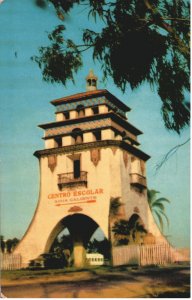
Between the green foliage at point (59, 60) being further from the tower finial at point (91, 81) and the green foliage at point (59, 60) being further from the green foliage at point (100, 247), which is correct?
the green foliage at point (100, 247)

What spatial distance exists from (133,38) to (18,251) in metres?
3.42

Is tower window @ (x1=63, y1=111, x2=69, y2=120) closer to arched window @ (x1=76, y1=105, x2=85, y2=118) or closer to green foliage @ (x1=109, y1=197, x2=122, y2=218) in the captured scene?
arched window @ (x1=76, y1=105, x2=85, y2=118)

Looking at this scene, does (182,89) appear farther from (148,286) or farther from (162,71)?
(148,286)

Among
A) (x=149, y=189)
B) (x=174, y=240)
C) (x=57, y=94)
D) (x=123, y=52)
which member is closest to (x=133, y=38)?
(x=123, y=52)

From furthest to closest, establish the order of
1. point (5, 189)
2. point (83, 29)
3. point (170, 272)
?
point (5, 189) → point (83, 29) → point (170, 272)

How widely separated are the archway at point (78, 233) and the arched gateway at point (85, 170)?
0.05ft

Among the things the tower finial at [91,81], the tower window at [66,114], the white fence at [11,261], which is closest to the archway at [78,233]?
the white fence at [11,261]

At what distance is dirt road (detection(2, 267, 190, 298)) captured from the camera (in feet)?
20.0

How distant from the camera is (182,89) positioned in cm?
641

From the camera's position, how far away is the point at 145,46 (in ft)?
21.6

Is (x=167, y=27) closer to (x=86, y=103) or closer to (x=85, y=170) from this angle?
(x=86, y=103)

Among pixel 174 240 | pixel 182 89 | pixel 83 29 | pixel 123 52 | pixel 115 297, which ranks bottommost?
pixel 115 297

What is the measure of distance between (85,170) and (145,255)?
1.44 metres

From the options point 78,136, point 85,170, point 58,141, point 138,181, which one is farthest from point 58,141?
point 138,181
